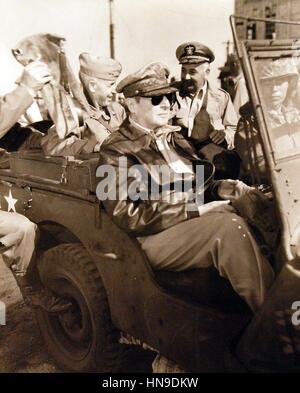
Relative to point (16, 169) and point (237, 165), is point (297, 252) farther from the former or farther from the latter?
point (16, 169)

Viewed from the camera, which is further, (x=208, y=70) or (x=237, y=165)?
(x=208, y=70)

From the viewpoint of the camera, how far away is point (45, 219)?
9.44 ft

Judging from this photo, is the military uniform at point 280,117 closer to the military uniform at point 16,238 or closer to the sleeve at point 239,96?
the military uniform at point 16,238

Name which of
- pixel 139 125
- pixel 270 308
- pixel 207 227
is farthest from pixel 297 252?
pixel 139 125

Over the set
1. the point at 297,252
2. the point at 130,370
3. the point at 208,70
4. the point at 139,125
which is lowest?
the point at 130,370

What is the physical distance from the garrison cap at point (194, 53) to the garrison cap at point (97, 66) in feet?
2.02

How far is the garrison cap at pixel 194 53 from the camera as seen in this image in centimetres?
374

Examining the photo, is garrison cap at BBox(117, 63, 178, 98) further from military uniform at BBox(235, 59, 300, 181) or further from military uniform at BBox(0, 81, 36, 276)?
military uniform at BBox(0, 81, 36, 276)

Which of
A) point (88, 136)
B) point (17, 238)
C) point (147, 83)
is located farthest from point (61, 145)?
point (147, 83)

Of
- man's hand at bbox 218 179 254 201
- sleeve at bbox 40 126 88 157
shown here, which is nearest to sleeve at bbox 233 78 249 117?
sleeve at bbox 40 126 88 157

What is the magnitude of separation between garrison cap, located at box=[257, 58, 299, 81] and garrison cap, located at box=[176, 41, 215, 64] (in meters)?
1.60

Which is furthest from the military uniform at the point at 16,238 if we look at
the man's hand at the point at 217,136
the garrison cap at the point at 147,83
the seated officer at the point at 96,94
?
the man's hand at the point at 217,136

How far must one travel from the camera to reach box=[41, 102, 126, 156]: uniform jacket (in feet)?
11.1
